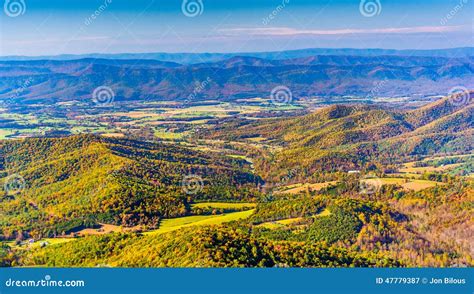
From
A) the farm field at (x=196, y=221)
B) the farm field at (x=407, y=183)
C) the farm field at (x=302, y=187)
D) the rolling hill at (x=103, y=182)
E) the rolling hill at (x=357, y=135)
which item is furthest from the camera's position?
the rolling hill at (x=357, y=135)

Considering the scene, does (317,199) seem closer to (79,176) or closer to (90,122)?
(79,176)

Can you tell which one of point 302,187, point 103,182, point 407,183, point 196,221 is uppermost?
point 103,182

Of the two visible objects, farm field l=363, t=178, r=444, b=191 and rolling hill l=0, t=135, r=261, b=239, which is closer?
rolling hill l=0, t=135, r=261, b=239

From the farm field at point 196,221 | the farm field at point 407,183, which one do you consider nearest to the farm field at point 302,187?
the farm field at point 407,183

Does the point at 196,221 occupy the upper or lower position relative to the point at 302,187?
lower

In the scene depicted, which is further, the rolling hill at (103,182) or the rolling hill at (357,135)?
the rolling hill at (357,135)

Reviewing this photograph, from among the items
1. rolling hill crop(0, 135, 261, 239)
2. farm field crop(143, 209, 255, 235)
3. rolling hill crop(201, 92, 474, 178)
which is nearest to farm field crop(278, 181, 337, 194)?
rolling hill crop(0, 135, 261, 239)

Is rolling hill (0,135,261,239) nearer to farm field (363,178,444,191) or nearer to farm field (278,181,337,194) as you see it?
farm field (278,181,337,194)

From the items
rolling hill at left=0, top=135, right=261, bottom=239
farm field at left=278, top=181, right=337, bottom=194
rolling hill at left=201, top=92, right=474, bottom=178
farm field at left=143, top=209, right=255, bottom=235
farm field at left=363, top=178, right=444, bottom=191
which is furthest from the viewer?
rolling hill at left=201, top=92, right=474, bottom=178

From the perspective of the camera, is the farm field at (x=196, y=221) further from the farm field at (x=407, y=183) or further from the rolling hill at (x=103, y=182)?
the farm field at (x=407, y=183)

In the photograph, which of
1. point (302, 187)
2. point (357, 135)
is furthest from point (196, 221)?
point (357, 135)

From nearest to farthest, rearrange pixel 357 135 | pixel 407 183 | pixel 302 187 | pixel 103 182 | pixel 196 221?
pixel 196 221, pixel 103 182, pixel 407 183, pixel 302 187, pixel 357 135

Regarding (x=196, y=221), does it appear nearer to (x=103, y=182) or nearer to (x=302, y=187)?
(x=103, y=182)
